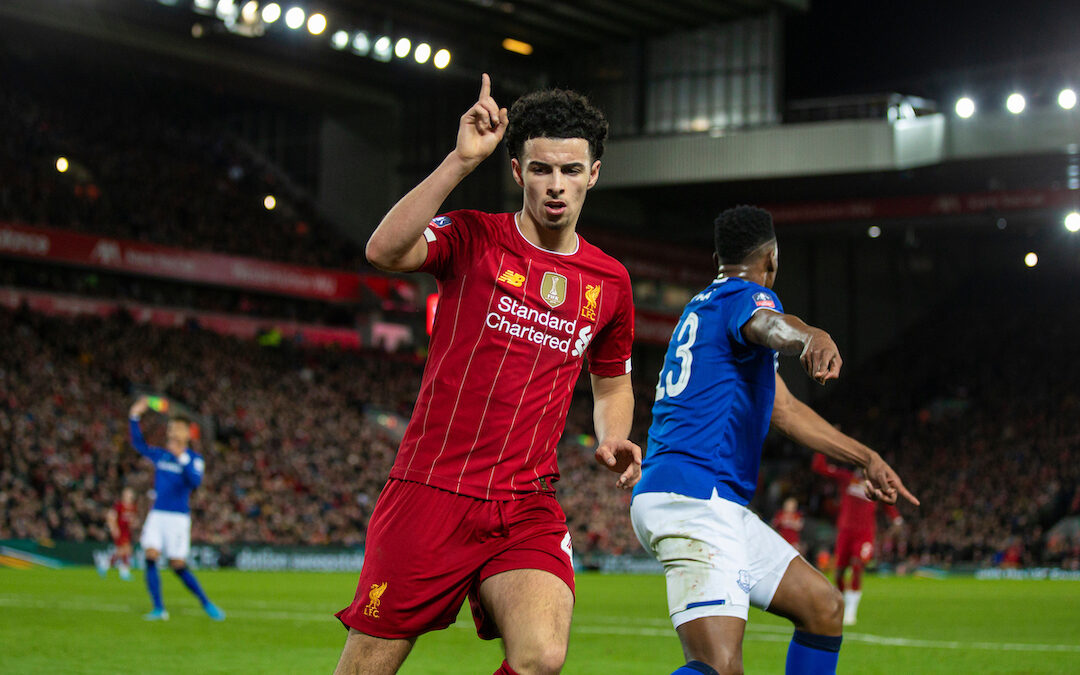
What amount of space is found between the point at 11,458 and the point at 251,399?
8276 millimetres

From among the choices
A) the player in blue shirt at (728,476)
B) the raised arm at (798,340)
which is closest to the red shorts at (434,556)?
the player in blue shirt at (728,476)

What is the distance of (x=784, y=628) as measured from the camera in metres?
14.7

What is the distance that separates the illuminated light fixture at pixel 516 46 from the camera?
4038 centimetres

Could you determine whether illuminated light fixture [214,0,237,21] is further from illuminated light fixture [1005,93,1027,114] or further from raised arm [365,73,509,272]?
raised arm [365,73,509,272]

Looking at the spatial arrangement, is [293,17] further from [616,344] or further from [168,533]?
[616,344]

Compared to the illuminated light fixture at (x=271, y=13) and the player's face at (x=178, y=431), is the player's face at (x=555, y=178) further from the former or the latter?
the illuminated light fixture at (x=271, y=13)

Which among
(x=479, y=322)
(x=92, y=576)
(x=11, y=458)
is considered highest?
(x=479, y=322)

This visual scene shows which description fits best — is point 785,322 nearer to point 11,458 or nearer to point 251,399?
point 11,458

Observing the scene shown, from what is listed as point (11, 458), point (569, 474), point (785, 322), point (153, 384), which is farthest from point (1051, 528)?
point (785, 322)

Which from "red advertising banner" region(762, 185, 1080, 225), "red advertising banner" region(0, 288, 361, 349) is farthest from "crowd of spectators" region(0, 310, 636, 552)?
"red advertising banner" region(762, 185, 1080, 225)

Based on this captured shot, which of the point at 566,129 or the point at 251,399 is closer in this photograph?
the point at 566,129

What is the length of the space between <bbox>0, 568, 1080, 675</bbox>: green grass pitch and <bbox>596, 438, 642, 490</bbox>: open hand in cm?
596

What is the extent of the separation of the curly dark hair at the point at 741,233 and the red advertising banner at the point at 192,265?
29.9m

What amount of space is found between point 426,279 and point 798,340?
37.3 m
